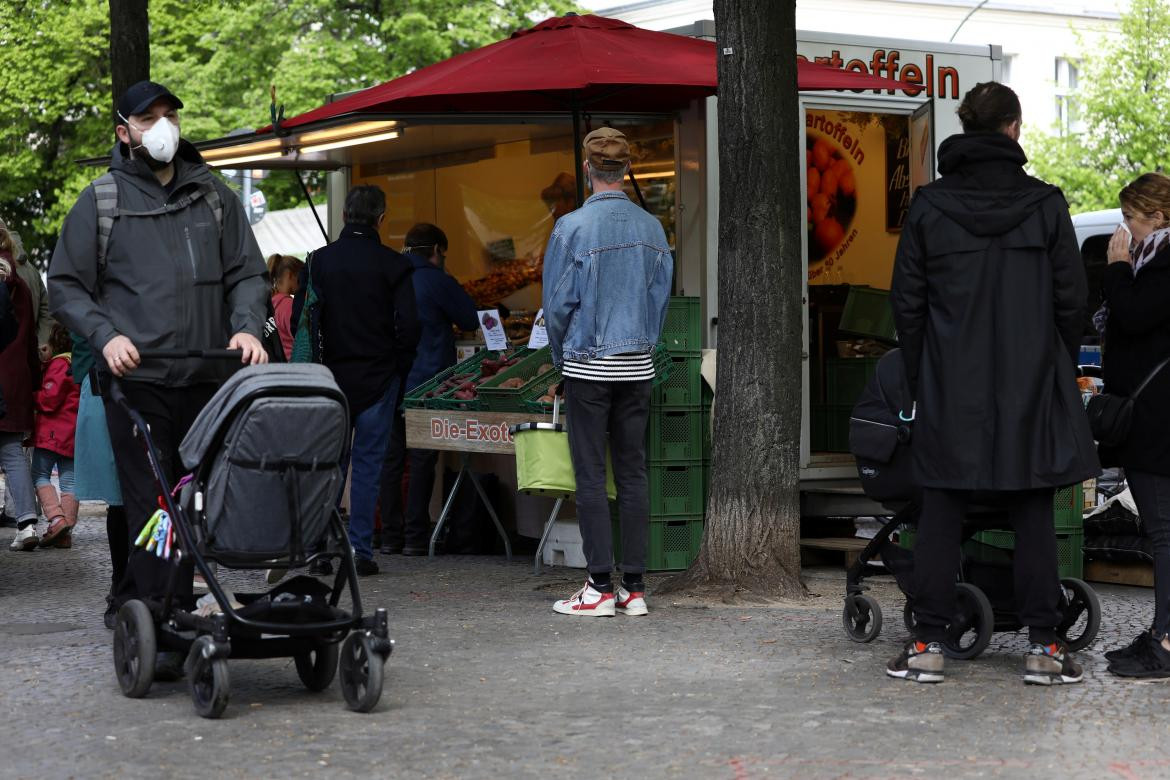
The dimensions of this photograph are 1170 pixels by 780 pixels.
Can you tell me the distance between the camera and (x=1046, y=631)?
5949 mm

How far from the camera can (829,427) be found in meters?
10.7

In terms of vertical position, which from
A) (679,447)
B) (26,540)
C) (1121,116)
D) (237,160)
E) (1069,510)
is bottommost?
(26,540)

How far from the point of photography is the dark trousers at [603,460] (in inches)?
296

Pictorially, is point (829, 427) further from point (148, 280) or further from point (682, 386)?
point (148, 280)

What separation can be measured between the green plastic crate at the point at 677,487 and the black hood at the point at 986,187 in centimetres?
305

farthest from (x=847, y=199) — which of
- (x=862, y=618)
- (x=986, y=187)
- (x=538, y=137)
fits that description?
(x=986, y=187)

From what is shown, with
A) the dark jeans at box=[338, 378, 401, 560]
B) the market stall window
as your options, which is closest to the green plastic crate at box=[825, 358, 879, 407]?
the market stall window

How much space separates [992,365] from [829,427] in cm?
488

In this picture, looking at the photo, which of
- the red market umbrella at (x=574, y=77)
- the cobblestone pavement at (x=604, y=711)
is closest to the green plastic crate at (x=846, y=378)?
the red market umbrella at (x=574, y=77)

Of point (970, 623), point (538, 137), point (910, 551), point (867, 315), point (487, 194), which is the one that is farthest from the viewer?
point (487, 194)

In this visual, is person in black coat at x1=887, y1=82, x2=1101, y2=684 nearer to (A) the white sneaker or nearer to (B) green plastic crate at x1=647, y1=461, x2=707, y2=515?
(B) green plastic crate at x1=647, y1=461, x2=707, y2=515

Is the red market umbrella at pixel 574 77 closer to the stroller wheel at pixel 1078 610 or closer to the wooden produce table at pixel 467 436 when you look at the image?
the wooden produce table at pixel 467 436

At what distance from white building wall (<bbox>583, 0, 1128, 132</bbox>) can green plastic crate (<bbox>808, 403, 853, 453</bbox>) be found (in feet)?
126

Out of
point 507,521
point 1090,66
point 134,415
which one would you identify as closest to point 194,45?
point 1090,66
